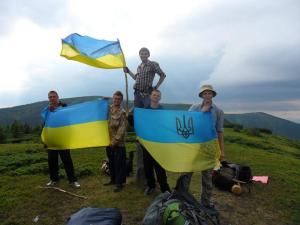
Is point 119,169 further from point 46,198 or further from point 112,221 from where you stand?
point 112,221

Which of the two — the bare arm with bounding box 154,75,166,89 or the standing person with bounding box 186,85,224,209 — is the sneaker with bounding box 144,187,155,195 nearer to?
the standing person with bounding box 186,85,224,209

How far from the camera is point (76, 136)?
11375 millimetres

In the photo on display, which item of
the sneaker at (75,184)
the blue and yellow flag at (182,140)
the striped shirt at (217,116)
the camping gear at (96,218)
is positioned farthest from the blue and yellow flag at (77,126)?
the camping gear at (96,218)

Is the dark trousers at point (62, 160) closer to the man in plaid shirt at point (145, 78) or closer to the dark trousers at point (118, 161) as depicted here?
the dark trousers at point (118, 161)

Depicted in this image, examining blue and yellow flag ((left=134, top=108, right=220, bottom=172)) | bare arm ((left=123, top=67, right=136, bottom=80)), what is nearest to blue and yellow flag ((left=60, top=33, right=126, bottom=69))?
bare arm ((left=123, top=67, right=136, bottom=80))

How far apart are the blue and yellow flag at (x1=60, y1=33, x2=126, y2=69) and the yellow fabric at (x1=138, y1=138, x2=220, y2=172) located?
3481 mm

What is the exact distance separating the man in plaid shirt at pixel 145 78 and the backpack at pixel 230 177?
128 inches

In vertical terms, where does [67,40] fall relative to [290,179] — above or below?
above

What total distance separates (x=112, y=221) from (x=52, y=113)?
488 cm

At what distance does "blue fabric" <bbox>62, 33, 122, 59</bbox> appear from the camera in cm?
1198

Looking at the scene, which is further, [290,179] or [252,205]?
[290,179]

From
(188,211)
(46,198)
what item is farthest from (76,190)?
(188,211)

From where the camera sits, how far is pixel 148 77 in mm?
11273

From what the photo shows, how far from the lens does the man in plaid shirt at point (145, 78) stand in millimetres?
11211
